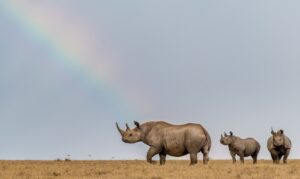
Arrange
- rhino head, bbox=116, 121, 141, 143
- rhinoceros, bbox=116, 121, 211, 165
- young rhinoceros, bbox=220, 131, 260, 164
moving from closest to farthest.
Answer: rhinoceros, bbox=116, 121, 211, 165
rhino head, bbox=116, 121, 141, 143
young rhinoceros, bbox=220, 131, 260, 164

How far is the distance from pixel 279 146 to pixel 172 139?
8788 mm

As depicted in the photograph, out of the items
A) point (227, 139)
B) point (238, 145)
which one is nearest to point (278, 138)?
point (238, 145)

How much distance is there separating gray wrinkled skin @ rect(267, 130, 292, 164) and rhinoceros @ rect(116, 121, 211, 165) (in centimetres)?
705

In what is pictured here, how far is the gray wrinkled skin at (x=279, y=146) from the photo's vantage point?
3189cm

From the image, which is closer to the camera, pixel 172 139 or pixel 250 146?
pixel 172 139

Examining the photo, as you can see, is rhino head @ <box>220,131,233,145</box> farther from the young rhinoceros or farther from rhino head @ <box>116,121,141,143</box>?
rhino head @ <box>116,121,141,143</box>

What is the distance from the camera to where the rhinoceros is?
25609 millimetres

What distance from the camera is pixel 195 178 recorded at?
18.3m

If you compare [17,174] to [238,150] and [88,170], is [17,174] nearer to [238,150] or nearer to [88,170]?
[88,170]

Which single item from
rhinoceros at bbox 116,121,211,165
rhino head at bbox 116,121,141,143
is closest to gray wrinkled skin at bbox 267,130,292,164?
rhinoceros at bbox 116,121,211,165

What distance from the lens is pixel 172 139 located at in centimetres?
2575

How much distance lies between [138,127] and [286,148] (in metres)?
9.75

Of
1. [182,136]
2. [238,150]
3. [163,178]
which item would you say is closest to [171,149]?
[182,136]

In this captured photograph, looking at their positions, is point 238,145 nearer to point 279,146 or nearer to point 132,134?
point 279,146
